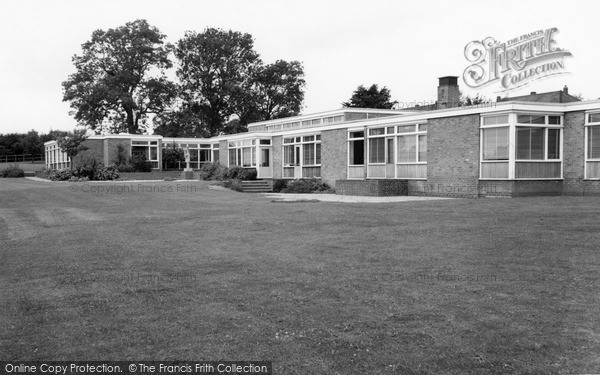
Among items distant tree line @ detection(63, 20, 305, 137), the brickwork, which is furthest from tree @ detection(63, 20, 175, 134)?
the brickwork

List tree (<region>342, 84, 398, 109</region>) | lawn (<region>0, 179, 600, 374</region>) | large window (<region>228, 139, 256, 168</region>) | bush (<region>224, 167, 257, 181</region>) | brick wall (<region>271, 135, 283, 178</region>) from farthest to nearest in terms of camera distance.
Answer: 1. tree (<region>342, 84, 398, 109</region>)
2. large window (<region>228, 139, 256, 168</region>)
3. brick wall (<region>271, 135, 283, 178</region>)
4. bush (<region>224, 167, 257, 181</region>)
5. lawn (<region>0, 179, 600, 374</region>)

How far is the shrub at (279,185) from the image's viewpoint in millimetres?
31594

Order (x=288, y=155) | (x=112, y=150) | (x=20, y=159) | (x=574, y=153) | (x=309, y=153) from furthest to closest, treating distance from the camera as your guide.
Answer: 1. (x=20, y=159)
2. (x=112, y=150)
3. (x=288, y=155)
4. (x=309, y=153)
5. (x=574, y=153)

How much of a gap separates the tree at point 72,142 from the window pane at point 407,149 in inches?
1047

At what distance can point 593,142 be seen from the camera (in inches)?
833

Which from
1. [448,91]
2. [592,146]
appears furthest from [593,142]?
[448,91]

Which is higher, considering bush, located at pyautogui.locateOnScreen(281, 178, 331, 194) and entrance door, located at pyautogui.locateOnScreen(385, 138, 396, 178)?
entrance door, located at pyautogui.locateOnScreen(385, 138, 396, 178)

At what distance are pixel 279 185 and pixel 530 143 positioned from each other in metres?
14.1

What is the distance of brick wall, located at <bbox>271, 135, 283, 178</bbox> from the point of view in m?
35.4

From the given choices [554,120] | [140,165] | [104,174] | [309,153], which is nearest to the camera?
[554,120]

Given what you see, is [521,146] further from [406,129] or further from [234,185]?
[234,185]

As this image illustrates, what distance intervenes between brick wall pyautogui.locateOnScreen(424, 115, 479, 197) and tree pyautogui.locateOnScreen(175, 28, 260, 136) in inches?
1611

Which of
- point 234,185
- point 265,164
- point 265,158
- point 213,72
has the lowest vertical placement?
point 234,185

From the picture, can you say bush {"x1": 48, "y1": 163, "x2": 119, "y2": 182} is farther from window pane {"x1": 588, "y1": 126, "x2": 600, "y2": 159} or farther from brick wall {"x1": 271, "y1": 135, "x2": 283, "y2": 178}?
window pane {"x1": 588, "y1": 126, "x2": 600, "y2": 159}
